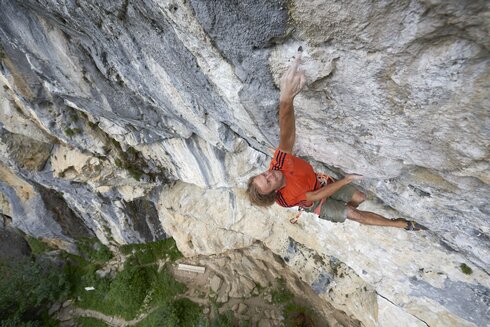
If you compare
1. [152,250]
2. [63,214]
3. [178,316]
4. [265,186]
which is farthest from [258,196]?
[63,214]

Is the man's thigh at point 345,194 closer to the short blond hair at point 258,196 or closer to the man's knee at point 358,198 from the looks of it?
the man's knee at point 358,198

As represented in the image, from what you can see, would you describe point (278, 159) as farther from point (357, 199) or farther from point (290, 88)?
point (357, 199)

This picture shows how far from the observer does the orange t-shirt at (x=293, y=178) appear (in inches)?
127

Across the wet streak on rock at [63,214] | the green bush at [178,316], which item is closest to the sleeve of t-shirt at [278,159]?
the green bush at [178,316]

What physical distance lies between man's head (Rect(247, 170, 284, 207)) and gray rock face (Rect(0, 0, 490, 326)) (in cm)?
65

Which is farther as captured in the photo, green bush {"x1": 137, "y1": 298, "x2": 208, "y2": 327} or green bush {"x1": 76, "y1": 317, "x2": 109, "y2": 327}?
green bush {"x1": 76, "y1": 317, "x2": 109, "y2": 327}

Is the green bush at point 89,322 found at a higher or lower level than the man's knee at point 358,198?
lower

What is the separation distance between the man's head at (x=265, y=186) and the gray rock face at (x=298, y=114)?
25.7 inches

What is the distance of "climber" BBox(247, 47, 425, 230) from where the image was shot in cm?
261

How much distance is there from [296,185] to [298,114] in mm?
849

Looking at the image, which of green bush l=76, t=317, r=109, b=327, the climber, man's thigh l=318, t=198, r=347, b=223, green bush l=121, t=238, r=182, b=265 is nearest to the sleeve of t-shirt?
the climber

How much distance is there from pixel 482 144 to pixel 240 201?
6.33 m

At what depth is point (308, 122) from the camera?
328 cm

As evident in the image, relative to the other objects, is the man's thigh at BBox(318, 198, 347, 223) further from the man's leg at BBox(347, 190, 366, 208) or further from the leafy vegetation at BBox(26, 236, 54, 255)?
the leafy vegetation at BBox(26, 236, 54, 255)
